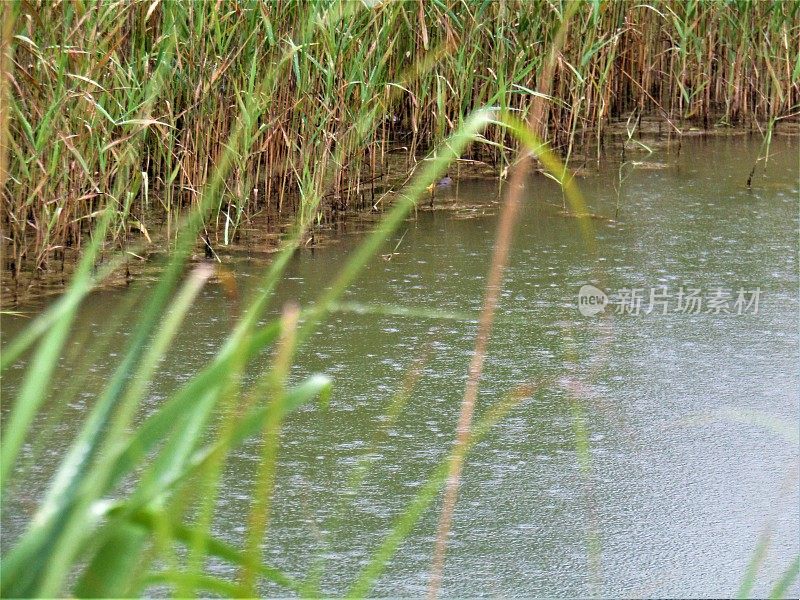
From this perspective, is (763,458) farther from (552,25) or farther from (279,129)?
(552,25)

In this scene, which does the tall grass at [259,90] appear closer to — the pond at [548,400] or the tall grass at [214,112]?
the tall grass at [214,112]

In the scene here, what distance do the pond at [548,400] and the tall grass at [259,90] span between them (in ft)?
0.74

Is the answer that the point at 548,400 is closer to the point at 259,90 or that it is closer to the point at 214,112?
the point at 259,90

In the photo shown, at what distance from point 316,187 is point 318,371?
72cm

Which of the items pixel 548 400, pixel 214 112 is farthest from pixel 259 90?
pixel 548 400

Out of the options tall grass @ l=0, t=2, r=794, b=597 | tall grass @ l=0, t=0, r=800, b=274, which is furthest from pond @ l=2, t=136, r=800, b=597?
tall grass @ l=0, t=0, r=800, b=274

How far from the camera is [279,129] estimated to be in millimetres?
2645

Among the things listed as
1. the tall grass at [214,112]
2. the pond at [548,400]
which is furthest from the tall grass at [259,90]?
the pond at [548,400]

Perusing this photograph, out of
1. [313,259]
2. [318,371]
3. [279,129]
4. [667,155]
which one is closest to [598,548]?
[318,371]

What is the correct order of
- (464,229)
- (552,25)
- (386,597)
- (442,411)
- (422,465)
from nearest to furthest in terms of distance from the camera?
(386,597)
(422,465)
(442,411)
(464,229)
(552,25)

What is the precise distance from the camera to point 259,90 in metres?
2.36

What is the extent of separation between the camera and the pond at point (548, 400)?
1.40 meters

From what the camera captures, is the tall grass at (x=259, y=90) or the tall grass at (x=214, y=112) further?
the tall grass at (x=259, y=90)

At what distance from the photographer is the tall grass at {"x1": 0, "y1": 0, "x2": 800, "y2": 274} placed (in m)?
2.20
